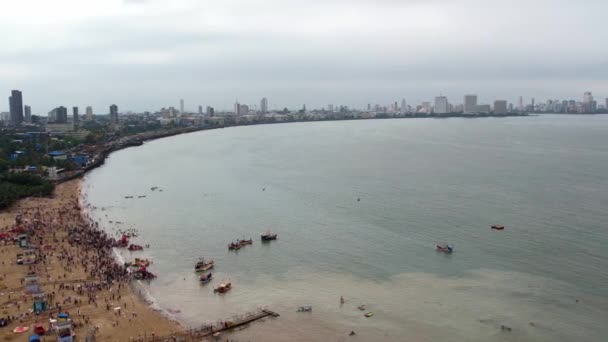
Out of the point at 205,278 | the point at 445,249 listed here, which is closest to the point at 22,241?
the point at 205,278

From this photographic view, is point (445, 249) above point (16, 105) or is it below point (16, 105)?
below

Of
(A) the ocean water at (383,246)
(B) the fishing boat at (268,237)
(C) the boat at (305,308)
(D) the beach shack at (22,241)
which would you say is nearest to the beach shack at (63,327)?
(A) the ocean water at (383,246)

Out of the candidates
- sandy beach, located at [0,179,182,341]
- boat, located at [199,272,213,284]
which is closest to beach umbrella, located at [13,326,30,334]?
sandy beach, located at [0,179,182,341]

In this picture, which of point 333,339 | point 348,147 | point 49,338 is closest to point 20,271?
point 49,338

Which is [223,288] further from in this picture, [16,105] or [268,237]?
[16,105]

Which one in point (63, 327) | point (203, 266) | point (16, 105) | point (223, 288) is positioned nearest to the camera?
point (63, 327)

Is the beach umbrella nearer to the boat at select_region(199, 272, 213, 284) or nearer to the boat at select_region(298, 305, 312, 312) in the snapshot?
the boat at select_region(199, 272, 213, 284)

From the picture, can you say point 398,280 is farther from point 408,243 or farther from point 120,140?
point 120,140
